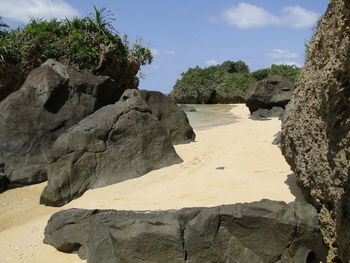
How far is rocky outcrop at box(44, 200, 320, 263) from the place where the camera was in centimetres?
358

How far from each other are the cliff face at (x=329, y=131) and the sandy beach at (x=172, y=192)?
36.9 inches

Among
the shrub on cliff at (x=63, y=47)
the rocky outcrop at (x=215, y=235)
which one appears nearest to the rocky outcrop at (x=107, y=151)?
the rocky outcrop at (x=215, y=235)

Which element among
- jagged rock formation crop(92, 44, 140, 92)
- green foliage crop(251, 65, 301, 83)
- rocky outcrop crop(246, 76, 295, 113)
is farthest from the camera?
green foliage crop(251, 65, 301, 83)

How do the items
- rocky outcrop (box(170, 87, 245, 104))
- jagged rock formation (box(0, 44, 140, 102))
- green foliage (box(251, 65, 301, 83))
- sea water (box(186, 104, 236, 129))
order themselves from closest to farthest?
jagged rock formation (box(0, 44, 140, 102))
sea water (box(186, 104, 236, 129))
rocky outcrop (box(170, 87, 245, 104))
green foliage (box(251, 65, 301, 83))

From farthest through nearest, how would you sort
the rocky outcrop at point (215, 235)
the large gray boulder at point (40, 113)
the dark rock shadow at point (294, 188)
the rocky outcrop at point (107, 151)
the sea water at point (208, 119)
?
the sea water at point (208, 119), the large gray boulder at point (40, 113), the rocky outcrop at point (107, 151), the dark rock shadow at point (294, 188), the rocky outcrop at point (215, 235)

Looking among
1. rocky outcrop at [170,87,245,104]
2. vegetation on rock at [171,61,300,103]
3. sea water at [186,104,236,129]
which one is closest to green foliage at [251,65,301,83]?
vegetation on rock at [171,61,300,103]

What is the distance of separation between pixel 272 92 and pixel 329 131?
14.1m

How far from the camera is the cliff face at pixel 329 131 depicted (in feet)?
10.3

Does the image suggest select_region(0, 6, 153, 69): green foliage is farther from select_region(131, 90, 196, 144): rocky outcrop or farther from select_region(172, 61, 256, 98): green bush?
select_region(172, 61, 256, 98): green bush

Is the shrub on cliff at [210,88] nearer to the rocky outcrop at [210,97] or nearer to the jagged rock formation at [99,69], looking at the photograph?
the rocky outcrop at [210,97]

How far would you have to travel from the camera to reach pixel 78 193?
621cm

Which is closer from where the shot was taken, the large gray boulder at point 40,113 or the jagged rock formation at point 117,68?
the large gray boulder at point 40,113

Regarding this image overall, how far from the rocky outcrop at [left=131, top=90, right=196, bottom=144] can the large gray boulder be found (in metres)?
1.41

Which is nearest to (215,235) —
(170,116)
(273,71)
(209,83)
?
(170,116)
